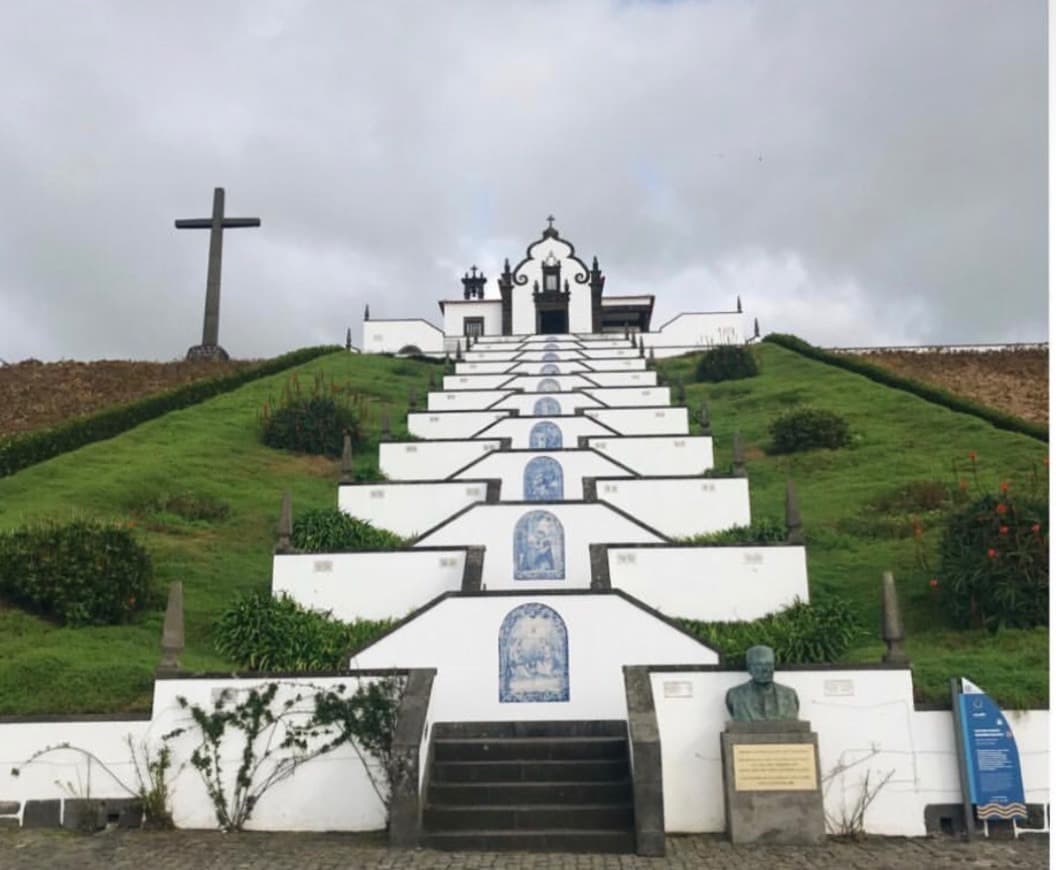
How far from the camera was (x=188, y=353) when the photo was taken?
→ 3828cm

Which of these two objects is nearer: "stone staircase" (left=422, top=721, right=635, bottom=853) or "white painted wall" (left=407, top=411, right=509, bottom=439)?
"stone staircase" (left=422, top=721, right=635, bottom=853)

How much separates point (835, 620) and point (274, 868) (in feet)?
26.2

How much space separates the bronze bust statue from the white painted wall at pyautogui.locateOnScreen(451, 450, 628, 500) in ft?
29.5

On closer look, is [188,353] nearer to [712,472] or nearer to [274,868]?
[712,472]

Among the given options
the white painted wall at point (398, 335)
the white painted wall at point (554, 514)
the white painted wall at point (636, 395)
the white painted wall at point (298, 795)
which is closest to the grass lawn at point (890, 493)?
the white painted wall at point (636, 395)

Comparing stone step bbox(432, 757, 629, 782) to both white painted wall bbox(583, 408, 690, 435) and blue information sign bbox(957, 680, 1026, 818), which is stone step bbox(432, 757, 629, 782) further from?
white painted wall bbox(583, 408, 690, 435)

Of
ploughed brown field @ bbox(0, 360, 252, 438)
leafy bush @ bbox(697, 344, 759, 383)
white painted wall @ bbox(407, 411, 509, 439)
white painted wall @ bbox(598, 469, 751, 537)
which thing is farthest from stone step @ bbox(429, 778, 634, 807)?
leafy bush @ bbox(697, 344, 759, 383)

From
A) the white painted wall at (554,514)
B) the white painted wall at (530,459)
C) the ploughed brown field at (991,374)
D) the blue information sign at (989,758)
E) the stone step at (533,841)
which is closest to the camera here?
the stone step at (533,841)

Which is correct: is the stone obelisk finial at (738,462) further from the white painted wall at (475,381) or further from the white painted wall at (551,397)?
the white painted wall at (475,381)

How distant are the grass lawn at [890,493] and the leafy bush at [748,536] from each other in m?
0.73

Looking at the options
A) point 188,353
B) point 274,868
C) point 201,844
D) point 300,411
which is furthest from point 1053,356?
point 188,353

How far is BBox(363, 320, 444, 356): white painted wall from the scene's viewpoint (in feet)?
164

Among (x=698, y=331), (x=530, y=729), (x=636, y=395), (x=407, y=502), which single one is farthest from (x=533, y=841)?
(x=698, y=331)

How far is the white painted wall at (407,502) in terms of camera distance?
17.2 meters
